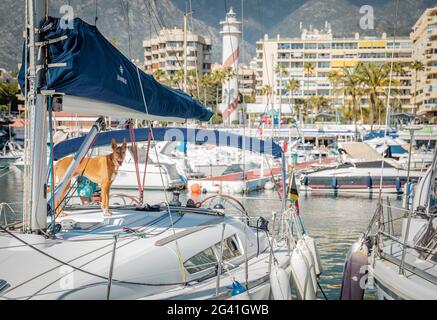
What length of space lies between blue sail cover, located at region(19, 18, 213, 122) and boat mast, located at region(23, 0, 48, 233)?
6.4 inches

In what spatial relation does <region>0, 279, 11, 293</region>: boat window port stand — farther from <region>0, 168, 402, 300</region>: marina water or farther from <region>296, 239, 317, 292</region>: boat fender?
<region>296, 239, 317, 292</region>: boat fender

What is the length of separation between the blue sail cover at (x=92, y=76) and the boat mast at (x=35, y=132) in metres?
0.16

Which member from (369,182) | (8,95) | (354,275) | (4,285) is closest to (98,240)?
(4,285)

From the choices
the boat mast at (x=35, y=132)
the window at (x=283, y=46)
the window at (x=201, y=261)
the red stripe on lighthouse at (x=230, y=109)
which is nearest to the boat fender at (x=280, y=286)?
the window at (x=201, y=261)

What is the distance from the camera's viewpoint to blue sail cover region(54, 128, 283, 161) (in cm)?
1266

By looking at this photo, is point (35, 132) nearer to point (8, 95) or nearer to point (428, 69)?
point (428, 69)

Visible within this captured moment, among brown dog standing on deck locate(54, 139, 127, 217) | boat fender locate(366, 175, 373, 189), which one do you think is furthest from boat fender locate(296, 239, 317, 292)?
boat fender locate(366, 175, 373, 189)

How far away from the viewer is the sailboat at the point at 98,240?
25.2 ft

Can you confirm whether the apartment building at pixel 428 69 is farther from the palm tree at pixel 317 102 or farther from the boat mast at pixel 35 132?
the boat mast at pixel 35 132

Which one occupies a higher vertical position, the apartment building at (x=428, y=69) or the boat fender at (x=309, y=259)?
the apartment building at (x=428, y=69)

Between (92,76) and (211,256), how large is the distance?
3252 millimetres
